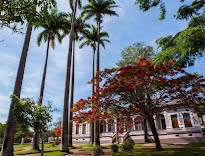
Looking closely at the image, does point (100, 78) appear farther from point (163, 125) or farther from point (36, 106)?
point (163, 125)

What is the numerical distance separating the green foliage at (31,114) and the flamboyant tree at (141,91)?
415cm

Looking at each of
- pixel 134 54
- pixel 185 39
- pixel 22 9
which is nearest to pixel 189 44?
pixel 185 39

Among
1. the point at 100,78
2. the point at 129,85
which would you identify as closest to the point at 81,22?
the point at 100,78

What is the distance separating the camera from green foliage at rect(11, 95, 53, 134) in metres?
14.3

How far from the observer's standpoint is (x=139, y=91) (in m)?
18.0

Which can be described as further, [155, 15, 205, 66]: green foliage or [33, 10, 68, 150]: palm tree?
[33, 10, 68, 150]: palm tree

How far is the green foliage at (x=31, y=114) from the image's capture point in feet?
47.0

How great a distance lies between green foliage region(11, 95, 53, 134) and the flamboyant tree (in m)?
4.15

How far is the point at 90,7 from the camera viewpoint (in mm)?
29516

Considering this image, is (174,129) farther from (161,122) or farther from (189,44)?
(189,44)

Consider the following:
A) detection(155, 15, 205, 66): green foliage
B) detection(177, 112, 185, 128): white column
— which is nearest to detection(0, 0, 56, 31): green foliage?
detection(155, 15, 205, 66): green foliage

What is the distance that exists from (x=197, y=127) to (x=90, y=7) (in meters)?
23.7

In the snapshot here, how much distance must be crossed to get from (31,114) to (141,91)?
9604 mm

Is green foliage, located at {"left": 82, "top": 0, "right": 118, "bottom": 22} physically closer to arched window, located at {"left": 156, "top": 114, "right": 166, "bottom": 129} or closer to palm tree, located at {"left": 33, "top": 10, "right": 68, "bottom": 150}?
palm tree, located at {"left": 33, "top": 10, "right": 68, "bottom": 150}
